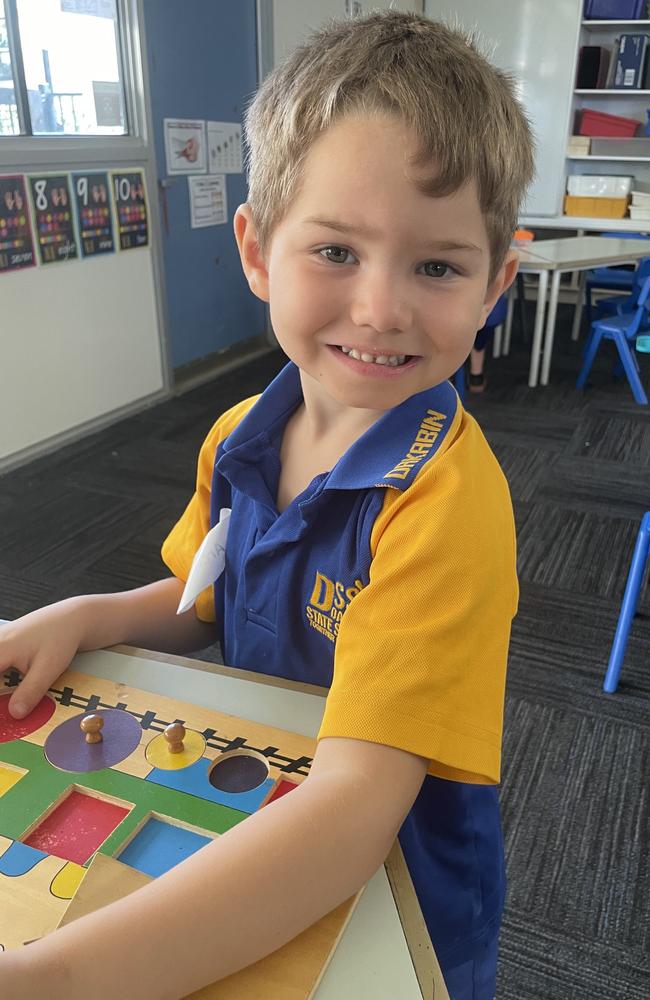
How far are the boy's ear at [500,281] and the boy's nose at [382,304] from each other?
116mm

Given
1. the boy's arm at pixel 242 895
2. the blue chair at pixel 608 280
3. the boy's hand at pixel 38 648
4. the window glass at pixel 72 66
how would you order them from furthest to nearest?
1. the blue chair at pixel 608 280
2. the window glass at pixel 72 66
3. the boy's hand at pixel 38 648
4. the boy's arm at pixel 242 895

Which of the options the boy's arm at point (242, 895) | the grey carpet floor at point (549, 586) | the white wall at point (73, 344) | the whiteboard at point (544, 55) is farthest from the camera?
the whiteboard at point (544, 55)

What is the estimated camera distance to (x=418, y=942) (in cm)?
47

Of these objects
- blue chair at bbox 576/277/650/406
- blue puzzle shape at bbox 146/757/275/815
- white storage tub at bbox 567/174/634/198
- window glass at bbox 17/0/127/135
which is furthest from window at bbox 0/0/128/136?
white storage tub at bbox 567/174/634/198

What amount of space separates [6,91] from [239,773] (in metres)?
2.88

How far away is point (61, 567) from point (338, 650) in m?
1.92

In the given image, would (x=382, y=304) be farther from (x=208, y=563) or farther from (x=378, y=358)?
(x=208, y=563)

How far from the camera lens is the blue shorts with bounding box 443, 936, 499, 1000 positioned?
762 millimetres

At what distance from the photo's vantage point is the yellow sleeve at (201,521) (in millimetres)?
874

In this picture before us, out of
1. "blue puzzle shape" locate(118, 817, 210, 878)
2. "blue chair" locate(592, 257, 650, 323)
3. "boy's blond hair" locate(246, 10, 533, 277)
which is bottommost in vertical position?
"blue chair" locate(592, 257, 650, 323)

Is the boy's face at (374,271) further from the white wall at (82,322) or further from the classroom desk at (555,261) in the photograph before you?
the classroom desk at (555,261)

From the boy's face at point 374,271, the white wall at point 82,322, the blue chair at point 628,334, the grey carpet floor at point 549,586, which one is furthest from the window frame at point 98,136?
the boy's face at point 374,271

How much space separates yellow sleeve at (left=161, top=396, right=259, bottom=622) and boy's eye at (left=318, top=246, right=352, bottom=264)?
29 centimetres

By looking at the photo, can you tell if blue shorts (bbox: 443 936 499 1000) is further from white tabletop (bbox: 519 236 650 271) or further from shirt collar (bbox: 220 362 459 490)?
white tabletop (bbox: 519 236 650 271)
